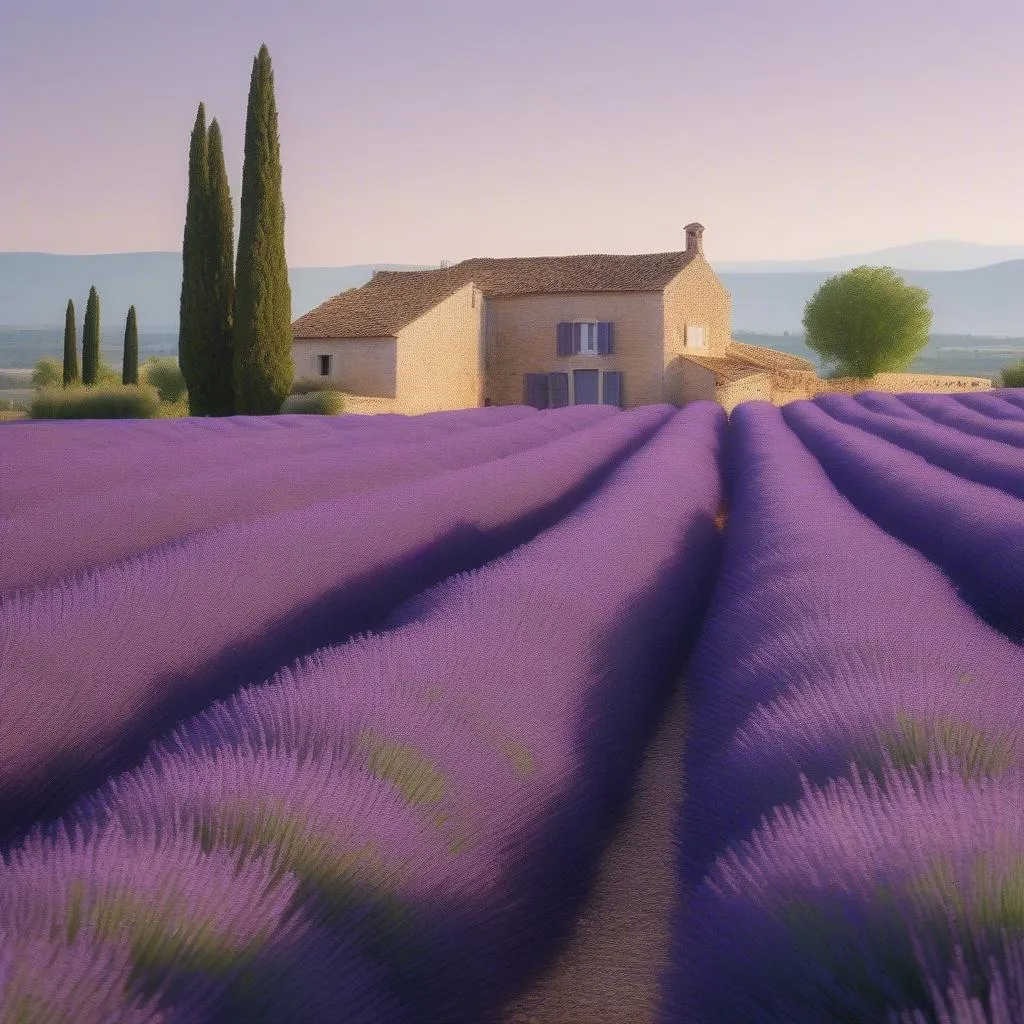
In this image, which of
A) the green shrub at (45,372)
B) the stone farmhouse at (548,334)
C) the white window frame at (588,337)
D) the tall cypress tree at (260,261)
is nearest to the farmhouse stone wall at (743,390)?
the stone farmhouse at (548,334)

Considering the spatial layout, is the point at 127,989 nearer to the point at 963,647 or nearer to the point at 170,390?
the point at 963,647

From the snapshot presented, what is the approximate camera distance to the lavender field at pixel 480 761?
0.92 metres

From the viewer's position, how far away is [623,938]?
5.61 feet

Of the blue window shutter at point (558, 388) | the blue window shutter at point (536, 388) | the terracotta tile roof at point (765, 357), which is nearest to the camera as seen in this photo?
the blue window shutter at point (558, 388)

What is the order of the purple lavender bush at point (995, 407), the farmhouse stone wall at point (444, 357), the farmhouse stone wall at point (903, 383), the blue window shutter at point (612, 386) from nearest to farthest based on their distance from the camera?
the purple lavender bush at point (995, 407)
the farmhouse stone wall at point (444, 357)
the blue window shutter at point (612, 386)
the farmhouse stone wall at point (903, 383)

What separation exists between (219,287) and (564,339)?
39.6 feet

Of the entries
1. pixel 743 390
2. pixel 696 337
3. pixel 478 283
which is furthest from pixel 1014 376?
pixel 478 283

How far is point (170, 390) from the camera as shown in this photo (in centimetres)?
3844

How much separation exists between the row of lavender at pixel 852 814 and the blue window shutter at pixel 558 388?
28453 millimetres

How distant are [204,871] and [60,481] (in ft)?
12.3

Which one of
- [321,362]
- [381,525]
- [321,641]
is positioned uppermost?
[321,362]

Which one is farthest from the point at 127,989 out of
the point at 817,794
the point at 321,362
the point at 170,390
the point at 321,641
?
the point at 170,390

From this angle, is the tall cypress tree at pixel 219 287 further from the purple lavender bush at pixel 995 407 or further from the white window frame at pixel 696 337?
the white window frame at pixel 696 337

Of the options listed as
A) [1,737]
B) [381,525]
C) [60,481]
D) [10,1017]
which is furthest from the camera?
[60,481]
